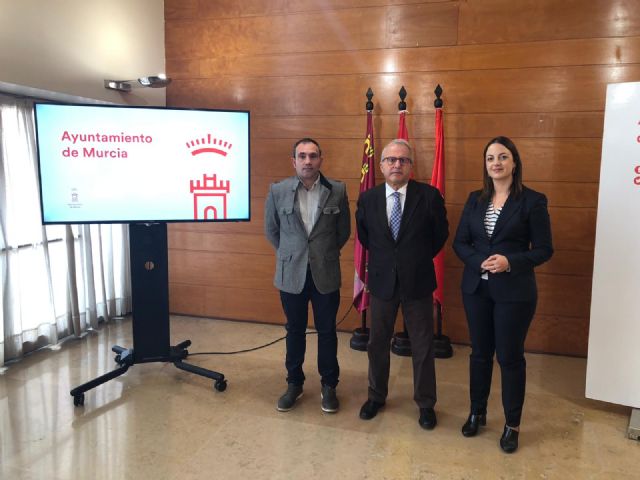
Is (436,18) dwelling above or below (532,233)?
above

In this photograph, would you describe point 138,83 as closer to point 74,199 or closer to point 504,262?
point 74,199

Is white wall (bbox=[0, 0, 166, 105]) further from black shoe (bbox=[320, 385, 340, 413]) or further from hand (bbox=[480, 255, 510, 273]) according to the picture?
hand (bbox=[480, 255, 510, 273])

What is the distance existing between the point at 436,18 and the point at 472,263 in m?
2.20

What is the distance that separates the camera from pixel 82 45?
3.51 metres

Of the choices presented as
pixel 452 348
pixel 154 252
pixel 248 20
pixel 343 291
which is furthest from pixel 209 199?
pixel 452 348

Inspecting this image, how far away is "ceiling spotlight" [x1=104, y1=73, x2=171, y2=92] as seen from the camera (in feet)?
11.9

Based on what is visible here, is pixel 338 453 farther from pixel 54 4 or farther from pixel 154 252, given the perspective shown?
pixel 54 4

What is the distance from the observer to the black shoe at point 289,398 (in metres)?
2.89

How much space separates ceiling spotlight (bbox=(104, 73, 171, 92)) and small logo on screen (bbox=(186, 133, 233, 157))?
799mm

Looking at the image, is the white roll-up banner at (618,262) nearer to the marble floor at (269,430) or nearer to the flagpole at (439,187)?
the marble floor at (269,430)

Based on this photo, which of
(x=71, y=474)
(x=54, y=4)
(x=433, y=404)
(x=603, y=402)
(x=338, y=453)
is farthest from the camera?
(x=54, y=4)

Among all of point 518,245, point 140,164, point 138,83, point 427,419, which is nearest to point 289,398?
point 427,419

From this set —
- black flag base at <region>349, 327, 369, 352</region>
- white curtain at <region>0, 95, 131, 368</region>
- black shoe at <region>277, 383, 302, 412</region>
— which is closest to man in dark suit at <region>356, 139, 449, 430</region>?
black shoe at <region>277, 383, 302, 412</region>

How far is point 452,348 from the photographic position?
3873 mm
